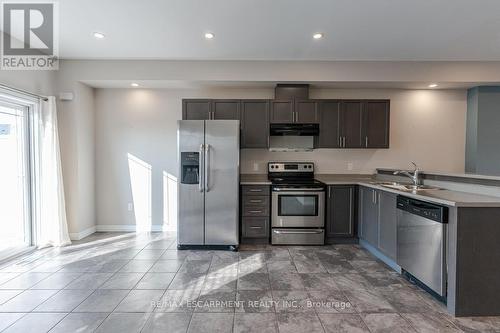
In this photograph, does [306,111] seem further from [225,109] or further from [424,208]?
[424,208]

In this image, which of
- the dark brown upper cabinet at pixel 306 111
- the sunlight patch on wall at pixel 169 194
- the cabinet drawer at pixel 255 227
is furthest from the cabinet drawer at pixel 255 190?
the sunlight patch on wall at pixel 169 194

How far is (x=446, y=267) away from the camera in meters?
2.18

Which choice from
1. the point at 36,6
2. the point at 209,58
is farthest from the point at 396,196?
the point at 36,6

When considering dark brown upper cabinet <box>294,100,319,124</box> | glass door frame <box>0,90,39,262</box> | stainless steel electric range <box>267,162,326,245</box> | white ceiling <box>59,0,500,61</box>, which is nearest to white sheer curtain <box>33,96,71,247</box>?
glass door frame <box>0,90,39,262</box>

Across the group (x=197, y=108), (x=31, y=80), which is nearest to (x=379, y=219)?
(x=197, y=108)

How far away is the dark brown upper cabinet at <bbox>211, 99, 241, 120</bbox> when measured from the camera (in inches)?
159

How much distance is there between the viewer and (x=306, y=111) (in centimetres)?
406

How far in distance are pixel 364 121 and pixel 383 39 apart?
127 cm

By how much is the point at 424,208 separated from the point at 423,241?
325 millimetres

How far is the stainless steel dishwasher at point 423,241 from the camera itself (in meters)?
2.21

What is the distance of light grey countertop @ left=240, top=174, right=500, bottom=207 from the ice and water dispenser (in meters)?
0.72

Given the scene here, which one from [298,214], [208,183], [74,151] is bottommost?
[298,214]

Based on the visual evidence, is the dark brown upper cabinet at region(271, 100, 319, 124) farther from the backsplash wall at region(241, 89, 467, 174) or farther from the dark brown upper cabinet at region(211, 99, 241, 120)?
the dark brown upper cabinet at region(211, 99, 241, 120)

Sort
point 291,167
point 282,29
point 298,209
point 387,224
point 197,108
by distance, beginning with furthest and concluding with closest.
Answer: point 291,167, point 197,108, point 298,209, point 387,224, point 282,29
